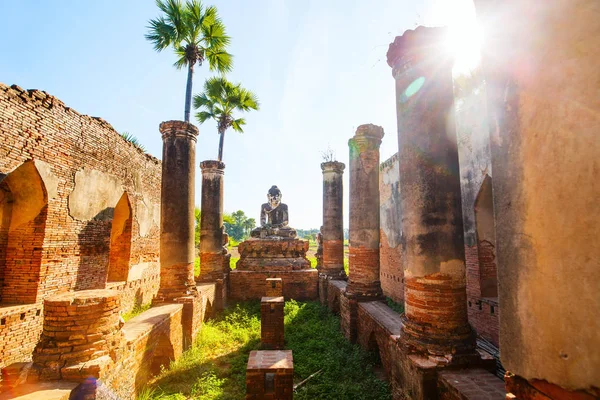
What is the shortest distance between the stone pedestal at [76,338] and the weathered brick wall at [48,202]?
3.16m

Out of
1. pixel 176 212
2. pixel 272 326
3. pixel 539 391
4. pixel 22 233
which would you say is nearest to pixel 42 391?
pixel 272 326

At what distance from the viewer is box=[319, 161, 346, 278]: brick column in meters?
10.7

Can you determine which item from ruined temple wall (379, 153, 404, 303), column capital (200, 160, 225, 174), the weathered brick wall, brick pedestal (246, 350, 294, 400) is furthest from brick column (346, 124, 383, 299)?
the weathered brick wall

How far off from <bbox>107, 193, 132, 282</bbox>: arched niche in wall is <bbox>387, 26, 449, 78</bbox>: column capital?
31.1ft

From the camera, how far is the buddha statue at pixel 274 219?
12438 millimetres

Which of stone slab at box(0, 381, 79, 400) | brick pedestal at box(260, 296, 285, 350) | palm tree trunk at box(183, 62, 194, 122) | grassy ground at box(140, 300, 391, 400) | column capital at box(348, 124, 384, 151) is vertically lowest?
grassy ground at box(140, 300, 391, 400)

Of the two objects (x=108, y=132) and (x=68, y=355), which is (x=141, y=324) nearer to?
(x=68, y=355)

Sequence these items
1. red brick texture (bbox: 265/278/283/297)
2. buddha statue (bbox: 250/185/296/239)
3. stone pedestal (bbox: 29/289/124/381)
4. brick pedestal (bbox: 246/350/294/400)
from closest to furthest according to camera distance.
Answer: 1. stone pedestal (bbox: 29/289/124/381)
2. brick pedestal (bbox: 246/350/294/400)
3. red brick texture (bbox: 265/278/283/297)
4. buddha statue (bbox: 250/185/296/239)

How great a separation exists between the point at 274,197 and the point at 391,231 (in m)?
5.35

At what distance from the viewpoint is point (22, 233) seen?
6.45 m

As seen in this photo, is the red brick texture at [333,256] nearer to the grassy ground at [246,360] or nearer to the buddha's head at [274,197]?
the grassy ground at [246,360]

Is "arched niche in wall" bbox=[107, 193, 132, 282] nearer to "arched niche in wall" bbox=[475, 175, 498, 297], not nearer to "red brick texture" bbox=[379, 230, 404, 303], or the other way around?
"red brick texture" bbox=[379, 230, 404, 303]

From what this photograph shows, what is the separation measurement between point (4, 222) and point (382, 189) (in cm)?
1145

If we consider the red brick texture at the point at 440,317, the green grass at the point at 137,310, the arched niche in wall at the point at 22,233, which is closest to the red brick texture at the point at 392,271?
the red brick texture at the point at 440,317
